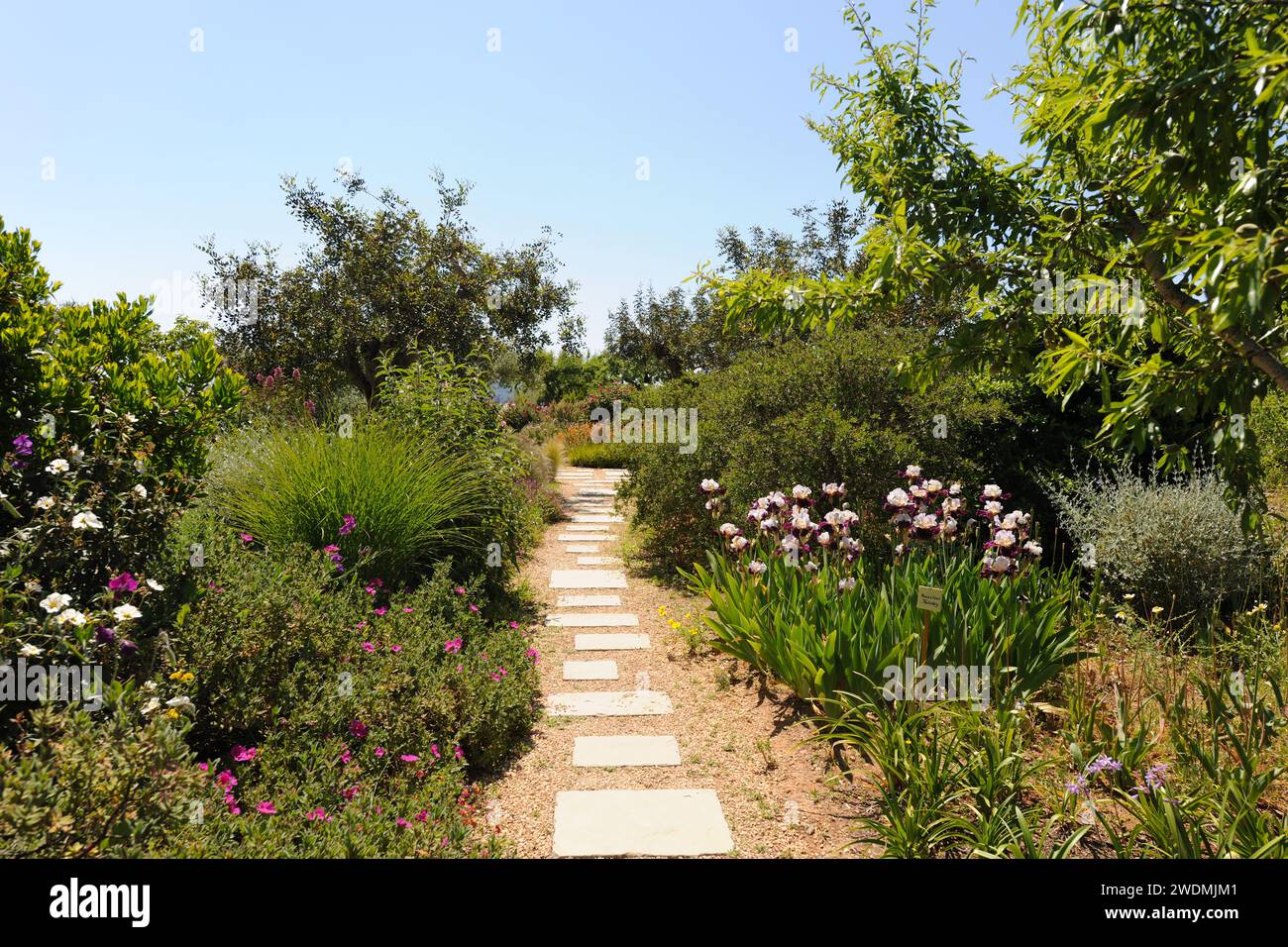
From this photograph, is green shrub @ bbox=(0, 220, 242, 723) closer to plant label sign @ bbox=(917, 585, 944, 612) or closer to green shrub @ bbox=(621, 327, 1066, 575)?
plant label sign @ bbox=(917, 585, 944, 612)

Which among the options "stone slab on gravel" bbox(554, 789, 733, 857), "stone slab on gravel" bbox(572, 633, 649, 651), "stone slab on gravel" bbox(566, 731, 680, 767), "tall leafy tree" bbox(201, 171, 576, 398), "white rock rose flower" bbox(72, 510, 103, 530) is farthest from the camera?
"tall leafy tree" bbox(201, 171, 576, 398)

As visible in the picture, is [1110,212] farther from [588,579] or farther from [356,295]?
[356,295]

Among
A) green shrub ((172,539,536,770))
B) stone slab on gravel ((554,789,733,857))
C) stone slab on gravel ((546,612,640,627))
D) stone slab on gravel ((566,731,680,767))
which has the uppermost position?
green shrub ((172,539,536,770))

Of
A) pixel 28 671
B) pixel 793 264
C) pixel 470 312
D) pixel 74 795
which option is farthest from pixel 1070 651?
pixel 793 264

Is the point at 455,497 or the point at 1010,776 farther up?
the point at 455,497

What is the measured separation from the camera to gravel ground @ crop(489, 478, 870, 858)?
3201 millimetres

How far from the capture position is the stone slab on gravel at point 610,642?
5.64 m

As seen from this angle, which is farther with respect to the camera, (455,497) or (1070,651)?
→ (455,497)

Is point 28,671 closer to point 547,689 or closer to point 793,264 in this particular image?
point 547,689

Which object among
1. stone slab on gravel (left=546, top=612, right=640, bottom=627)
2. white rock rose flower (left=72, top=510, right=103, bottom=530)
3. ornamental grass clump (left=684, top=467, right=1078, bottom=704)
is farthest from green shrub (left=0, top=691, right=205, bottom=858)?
stone slab on gravel (left=546, top=612, right=640, bottom=627)

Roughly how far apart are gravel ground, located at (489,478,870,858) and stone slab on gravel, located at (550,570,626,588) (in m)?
1.78

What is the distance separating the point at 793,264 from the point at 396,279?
845 cm

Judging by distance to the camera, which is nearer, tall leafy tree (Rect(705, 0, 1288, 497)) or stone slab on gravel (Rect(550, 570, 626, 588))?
tall leafy tree (Rect(705, 0, 1288, 497))
